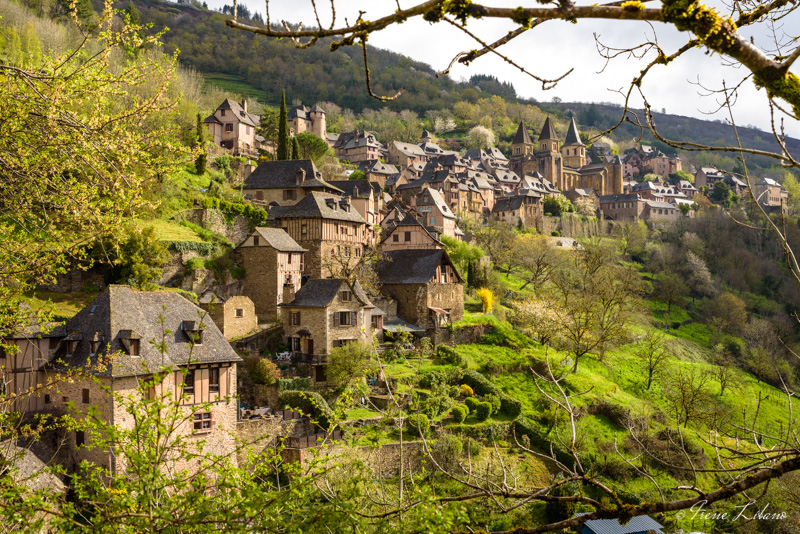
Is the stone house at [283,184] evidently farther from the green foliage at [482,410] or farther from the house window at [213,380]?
the house window at [213,380]

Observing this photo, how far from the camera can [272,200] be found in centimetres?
4434

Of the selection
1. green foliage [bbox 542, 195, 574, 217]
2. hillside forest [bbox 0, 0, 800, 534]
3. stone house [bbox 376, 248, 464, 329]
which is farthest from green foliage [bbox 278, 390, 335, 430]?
green foliage [bbox 542, 195, 574, 217]

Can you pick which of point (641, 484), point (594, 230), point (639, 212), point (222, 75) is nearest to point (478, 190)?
point (594, 230)

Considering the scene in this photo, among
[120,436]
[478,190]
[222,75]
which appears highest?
[222,75]

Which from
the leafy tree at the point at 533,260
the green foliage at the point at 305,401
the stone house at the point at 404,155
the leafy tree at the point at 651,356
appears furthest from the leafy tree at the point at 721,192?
the green foliage at the point at 305,401

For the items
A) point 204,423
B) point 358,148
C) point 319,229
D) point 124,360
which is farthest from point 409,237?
point 358,148

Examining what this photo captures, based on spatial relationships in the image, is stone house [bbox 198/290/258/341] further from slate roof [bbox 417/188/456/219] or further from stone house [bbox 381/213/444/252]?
slate roof [bbox 417/188/456/219]

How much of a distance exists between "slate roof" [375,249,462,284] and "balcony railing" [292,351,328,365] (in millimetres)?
11249

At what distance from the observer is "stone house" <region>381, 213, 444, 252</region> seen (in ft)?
155

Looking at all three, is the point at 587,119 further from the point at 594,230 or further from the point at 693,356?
the point at 693,356

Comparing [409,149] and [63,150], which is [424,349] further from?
[409,149]

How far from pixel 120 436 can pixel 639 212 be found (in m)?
98.8

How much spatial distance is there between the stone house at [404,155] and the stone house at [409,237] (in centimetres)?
4889

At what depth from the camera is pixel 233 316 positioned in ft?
98.4
